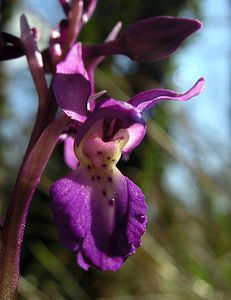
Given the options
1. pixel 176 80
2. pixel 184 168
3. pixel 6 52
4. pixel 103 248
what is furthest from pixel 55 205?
pixel 176 80

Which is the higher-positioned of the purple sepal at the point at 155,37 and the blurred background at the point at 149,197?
the purple sepal at the point at 155,37

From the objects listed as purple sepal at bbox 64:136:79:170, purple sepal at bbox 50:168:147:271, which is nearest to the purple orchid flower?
purple sepal at bbox 50:168:147:271

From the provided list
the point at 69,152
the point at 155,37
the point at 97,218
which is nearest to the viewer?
the point at 97,218

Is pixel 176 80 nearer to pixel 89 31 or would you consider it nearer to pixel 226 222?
pixel 89 31

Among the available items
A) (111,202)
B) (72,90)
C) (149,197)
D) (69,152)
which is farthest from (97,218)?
(149,197)

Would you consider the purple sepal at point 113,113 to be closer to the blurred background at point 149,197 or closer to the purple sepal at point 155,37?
the purple sepal at point 155,37

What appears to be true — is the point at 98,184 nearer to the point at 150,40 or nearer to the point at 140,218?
the point at 140,218

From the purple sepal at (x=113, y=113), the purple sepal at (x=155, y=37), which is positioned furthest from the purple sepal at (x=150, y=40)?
the purple sepal at (x=113, y=113)
